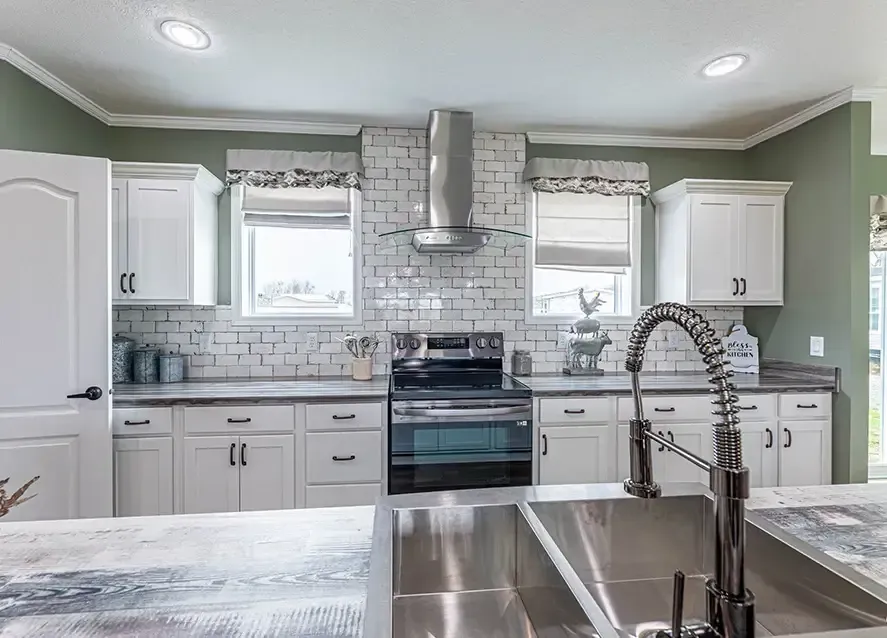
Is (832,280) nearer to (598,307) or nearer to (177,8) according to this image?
(598,307)

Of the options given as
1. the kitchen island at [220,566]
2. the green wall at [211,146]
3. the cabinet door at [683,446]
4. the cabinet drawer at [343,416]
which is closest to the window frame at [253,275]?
the green wall at [211,146]

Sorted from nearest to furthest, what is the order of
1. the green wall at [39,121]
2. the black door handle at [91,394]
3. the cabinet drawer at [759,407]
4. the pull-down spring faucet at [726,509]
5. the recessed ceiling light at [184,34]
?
the pull-down spring faucet at [726,509] < the recessed ceiling light at [184,34] < the black door handle at [91,394] < the green wall at [39,121] < the cabinet drawer at [759,407]

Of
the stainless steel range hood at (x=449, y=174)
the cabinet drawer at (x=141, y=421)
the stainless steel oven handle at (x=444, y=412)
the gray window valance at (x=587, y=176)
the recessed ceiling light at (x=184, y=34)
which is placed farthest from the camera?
the gray window valance at (x=587, y=176)

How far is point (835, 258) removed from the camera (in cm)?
298

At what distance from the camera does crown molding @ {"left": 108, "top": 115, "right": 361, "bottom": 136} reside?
3.27 meters

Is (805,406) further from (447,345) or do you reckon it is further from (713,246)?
(447,345)

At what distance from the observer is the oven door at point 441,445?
2730 millimetres

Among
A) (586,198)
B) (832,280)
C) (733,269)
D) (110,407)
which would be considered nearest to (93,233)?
(110,407)

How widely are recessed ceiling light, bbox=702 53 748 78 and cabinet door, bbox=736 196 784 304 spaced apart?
3.23ft

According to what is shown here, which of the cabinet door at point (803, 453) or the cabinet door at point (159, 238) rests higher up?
the cabinet door at point (159, 238)

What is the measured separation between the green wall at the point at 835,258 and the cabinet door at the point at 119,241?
4.14 m

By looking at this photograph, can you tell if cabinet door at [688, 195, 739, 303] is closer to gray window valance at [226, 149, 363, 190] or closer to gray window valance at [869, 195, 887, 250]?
gray window valance at [869, 195, 887, 250]

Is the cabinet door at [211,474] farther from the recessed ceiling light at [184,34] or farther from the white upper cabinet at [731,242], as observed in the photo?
the white upper cabinet at [731,242]

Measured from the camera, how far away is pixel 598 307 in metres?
3.61
